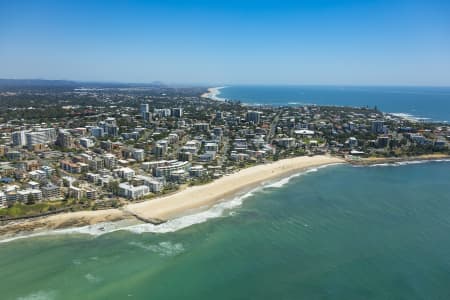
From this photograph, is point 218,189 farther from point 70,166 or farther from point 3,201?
point 3,201

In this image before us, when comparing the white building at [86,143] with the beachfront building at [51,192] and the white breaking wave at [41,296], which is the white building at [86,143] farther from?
the white breaking wave at [41,296]

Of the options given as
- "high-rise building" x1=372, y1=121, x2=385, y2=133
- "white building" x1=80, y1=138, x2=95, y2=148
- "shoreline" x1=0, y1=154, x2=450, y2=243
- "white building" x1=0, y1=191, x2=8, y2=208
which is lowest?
"shoreline" x1=0, y1=154, x2=450, y2=243

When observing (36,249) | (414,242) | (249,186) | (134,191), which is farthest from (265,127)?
(36,249)

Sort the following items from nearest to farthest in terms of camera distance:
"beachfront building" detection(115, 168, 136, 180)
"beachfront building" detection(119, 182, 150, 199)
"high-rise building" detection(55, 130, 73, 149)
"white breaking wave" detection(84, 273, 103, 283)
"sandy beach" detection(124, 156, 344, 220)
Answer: "white breaking wave" detection(84, 273, 103, 283) → "sandy beach" detection(124, 156, 344, 220) → "beachfront building" detection(119, 182, 150, 199) → "beachfront building" detection(115, 168, 136, 180) → "high-rise building" detection(55, 130, 73, 149)

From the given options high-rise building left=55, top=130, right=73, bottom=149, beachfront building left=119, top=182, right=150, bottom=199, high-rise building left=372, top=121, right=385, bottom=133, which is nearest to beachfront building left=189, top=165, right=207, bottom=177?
beachfront building left=119, top=182, right=150, bottom=199

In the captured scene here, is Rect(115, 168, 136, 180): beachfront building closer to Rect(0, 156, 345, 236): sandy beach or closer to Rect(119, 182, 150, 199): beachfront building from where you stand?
Rect(119, 182, 150, 199): beachfront building

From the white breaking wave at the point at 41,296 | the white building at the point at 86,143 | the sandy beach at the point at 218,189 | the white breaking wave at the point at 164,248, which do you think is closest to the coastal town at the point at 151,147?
the white building at the point at 86,143
